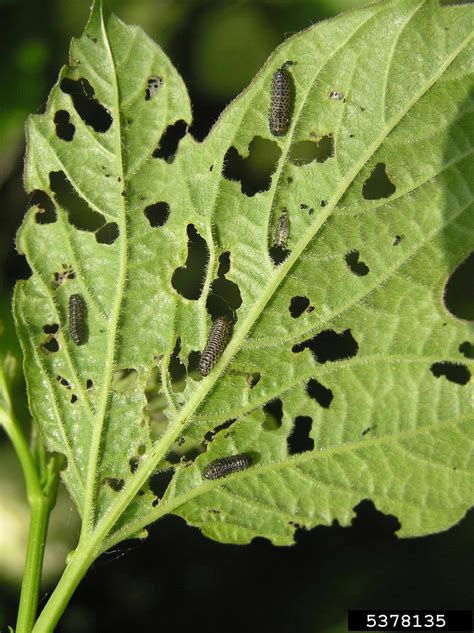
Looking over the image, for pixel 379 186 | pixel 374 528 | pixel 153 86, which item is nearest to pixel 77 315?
pixel 153 86

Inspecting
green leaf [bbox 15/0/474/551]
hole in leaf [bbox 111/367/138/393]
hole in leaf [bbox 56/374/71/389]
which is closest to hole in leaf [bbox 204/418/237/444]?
green leaf [bbox 15/0/474/551]

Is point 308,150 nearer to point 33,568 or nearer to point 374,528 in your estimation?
point 33,568

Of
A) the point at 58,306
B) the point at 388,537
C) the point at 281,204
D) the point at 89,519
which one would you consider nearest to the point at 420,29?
the point at 281,204

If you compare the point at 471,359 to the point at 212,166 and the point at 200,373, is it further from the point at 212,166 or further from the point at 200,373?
the point at 212,166

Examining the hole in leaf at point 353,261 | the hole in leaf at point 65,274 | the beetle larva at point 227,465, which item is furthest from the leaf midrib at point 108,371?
the hole in leaf at point 353,261

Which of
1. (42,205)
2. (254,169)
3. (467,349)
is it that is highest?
(254,169)

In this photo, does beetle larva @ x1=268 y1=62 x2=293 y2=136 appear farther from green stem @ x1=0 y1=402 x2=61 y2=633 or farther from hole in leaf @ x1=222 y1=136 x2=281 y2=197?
green stem @ x1=0 y1=402 x2=61 y2=633
